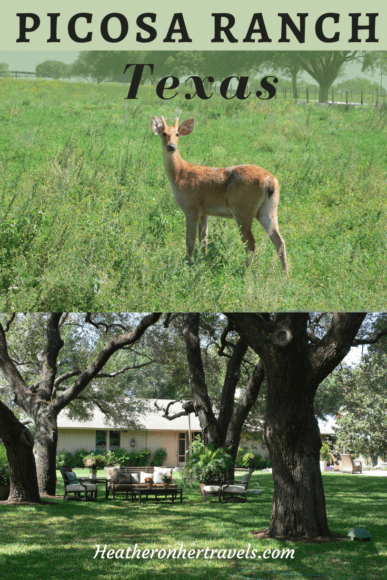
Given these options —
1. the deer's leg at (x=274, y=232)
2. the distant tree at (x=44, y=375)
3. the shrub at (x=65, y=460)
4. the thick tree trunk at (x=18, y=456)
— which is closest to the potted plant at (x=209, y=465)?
the distant tree at (x=44, y=375)

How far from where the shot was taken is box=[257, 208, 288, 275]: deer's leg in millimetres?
7809

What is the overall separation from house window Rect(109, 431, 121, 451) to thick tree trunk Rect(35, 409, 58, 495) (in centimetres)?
2180

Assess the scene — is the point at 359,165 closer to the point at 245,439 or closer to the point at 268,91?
the point at 268,91

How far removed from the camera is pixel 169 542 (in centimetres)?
980

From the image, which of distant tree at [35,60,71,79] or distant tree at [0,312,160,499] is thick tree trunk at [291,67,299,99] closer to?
distant tree at [35,60,71,79]

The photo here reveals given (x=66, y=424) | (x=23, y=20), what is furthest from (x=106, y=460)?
(x=23, y=20)

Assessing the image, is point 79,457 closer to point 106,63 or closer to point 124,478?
point 124,478

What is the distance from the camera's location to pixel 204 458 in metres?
16.8

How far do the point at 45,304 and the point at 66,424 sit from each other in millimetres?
29214

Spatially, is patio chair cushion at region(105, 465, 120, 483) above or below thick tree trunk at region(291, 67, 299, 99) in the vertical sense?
below

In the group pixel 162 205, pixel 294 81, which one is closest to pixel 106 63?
pixel 162 205

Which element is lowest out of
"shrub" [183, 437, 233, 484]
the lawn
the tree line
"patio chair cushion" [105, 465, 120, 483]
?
the lawn

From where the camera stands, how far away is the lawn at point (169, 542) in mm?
→ 8195

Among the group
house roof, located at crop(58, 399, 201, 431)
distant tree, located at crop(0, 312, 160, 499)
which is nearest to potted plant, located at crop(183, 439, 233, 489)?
distant tree, located at crop(0, 312, 160, 499)
